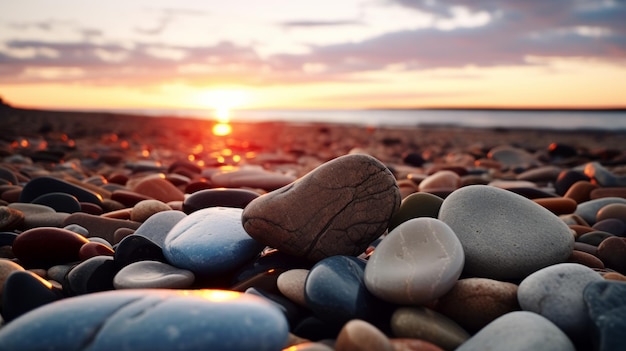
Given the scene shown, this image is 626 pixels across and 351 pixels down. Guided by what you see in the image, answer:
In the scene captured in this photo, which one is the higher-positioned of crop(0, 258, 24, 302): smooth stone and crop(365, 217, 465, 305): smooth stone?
crop(365, 217, 465, 305): smooth stone

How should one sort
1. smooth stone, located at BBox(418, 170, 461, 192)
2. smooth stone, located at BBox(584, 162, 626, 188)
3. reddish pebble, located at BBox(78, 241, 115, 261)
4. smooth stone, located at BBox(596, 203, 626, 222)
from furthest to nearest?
smooth stone, located at BBox(584, 162, 626, 188) → smooth stone, located at BBox(418, 170, 461, 192) → smooth stone, located at BBox(596, 203, 626, 222) → reddish pebble, located at BBox(78, 241, 115, 261)

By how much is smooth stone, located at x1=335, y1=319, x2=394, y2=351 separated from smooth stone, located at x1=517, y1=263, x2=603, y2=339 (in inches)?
24.3

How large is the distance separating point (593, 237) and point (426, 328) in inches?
68.2

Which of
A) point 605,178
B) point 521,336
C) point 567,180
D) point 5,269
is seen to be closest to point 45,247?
point 5,269

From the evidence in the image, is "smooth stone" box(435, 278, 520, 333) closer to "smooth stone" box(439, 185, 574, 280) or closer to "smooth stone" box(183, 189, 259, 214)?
"smooth stone" box(439, 185, 574, 280)

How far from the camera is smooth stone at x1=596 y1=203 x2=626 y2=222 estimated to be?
3.25 metres

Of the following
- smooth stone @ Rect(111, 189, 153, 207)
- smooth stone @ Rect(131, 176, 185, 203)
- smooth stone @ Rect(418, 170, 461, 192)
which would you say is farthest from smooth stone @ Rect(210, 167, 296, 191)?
smooth stone @ Rect(418, 170, 461, 192)

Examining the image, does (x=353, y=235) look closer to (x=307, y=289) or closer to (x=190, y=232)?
(x=307, y=289)

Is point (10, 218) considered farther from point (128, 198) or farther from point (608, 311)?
point (608, 311)

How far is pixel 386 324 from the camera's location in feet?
5.92

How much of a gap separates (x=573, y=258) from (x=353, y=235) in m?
1.10

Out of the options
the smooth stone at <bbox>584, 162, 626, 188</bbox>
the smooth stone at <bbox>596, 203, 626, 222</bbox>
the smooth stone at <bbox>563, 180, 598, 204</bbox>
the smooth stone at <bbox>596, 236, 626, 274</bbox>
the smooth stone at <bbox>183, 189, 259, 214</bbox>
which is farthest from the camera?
the smooth stone at <bbox>584, 162, 626, 188</bbox>

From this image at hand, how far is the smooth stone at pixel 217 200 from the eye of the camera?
10.1 feet

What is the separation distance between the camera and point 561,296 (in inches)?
66.7
